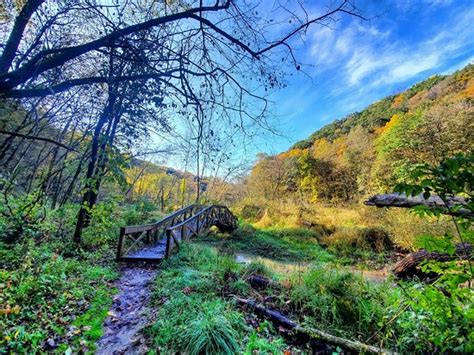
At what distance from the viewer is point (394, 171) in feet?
42.1

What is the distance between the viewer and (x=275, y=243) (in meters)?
12.7

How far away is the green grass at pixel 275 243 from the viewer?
10625mm

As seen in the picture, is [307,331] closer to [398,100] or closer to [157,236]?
[157,236]

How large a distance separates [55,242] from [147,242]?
8.73 feet

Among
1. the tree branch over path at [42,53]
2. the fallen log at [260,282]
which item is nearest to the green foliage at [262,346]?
the fallen log at [260,282]

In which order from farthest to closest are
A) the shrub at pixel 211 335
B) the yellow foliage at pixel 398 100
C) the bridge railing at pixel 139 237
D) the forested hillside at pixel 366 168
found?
1. the yellow foliage at pixel 398 100
2. the forested hillside at pixel 366 168
3. the bridge railing at pixel 139 237
4. the shrub at pixel 211 335

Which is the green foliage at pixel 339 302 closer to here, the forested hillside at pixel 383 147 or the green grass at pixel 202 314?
the green grass at pixel 202 314

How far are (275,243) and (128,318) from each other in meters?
10.3

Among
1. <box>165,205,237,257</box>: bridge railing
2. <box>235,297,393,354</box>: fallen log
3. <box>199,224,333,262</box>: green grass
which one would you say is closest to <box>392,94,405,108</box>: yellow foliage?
<box>199,224,333,262</box>: green grass

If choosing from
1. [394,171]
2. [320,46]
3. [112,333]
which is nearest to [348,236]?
[394,171]

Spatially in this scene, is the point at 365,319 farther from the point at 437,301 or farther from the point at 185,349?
the point at 185,349

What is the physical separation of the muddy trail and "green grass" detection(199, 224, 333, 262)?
544cm

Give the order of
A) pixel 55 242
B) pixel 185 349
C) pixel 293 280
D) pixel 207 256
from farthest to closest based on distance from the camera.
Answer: pixel 207 256, pixel 55 242, pixel 293 280, pixel 185 349

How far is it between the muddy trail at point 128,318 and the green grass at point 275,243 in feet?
17.9
